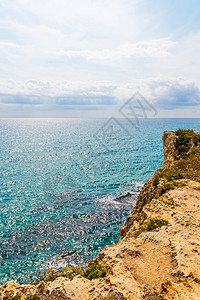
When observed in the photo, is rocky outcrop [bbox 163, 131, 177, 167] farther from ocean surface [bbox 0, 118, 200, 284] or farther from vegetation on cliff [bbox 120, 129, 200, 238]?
ocean surface [bbox 0, 118, 200, 284]

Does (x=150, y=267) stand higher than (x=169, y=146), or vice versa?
(x=169, y=146)

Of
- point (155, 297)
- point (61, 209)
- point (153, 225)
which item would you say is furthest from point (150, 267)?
point (61, 209)

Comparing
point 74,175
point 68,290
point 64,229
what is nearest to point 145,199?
point 68,290

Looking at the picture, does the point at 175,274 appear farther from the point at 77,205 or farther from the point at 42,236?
the point at 77,205

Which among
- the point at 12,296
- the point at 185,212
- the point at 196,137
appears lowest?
the point at 12,296

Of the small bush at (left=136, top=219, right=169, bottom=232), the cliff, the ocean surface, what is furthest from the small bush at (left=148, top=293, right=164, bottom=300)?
the ocean surface

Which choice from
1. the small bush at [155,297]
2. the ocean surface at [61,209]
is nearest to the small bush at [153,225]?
the small bush at [155,297]

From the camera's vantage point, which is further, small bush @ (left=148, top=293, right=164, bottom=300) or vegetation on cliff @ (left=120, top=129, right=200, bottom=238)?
vegetation on cliff @ (left=120, top=129, right=200, bottom=238)

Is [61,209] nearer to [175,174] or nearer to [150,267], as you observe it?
[175,174]

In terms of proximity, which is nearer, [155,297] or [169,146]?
[155,297]

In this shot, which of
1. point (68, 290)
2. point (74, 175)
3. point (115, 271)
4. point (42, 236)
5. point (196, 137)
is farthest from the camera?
point (74, 175)

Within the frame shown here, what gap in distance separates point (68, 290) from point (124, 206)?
101 feet

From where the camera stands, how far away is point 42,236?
28547mm

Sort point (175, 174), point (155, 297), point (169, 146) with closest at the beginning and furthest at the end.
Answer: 1. point (155, 297)
2. point (175, 174)
3. point (169, 146)
